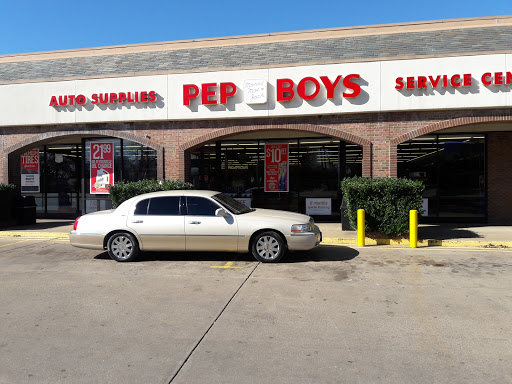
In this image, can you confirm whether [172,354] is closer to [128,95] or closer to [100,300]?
[100,300]

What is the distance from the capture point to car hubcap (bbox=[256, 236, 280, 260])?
7.46 m

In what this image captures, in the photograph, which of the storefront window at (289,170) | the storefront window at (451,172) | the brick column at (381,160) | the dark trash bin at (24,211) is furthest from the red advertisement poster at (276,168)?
the dark trash bin at (24,211)

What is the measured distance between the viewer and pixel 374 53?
12.4 meters

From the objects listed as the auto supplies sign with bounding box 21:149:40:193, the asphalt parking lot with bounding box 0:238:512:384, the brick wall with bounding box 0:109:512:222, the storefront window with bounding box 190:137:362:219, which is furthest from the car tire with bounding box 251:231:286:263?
the auto supplies sign with bounding box 21:149:40:193

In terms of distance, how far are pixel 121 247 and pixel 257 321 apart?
4.27 meters

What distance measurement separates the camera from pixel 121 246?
7.76 meters

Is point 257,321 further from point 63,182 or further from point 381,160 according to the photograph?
point 63,182

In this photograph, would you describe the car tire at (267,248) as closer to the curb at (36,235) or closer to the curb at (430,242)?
the curb at (430,242)

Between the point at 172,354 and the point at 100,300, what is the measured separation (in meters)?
2.15

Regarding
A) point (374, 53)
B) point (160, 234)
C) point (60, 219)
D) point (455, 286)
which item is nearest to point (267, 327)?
point (455, 286)

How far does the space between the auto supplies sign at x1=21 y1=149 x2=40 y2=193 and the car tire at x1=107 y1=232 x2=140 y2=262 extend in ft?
36.1

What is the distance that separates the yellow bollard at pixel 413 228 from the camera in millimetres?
9094

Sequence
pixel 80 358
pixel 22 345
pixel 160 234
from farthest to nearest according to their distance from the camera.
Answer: pixel 160 234 < pixel 22 345 < pixel 80 358

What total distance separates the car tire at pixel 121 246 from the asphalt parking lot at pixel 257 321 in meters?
0.22
